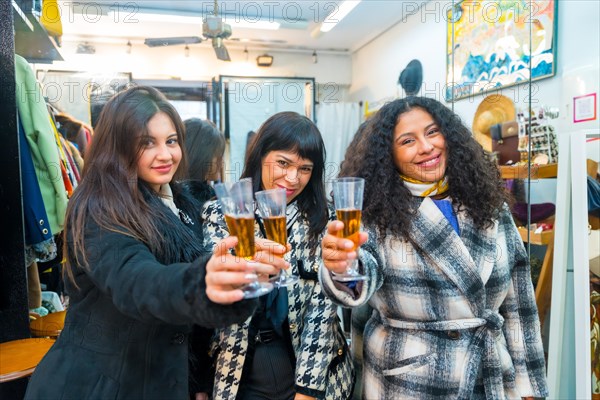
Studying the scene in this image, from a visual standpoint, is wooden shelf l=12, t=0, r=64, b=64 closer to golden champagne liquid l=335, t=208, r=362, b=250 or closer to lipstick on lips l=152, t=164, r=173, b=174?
lipstick on lips l=152, t=164, r=173, b=174

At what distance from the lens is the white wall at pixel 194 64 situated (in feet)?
18.8

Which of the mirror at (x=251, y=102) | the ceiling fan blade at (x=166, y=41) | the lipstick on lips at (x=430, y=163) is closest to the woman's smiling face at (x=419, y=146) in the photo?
the lipstick on lips at (x=430, y=163)

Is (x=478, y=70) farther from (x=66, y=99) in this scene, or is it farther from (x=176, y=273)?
(x=66, y=99)

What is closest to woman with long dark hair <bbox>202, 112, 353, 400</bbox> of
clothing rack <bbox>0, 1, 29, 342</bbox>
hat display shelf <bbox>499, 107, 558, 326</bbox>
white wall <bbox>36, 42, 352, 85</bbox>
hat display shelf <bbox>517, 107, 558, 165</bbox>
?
clothing rack <bbox>0, 1, 29, 342</bbox>

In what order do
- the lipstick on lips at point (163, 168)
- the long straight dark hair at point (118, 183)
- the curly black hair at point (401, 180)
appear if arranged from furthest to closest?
the curly black hair at point (401, 180) → the lipstick on lips at point (163, 168) → the long straight dark hair at point (118, 183)

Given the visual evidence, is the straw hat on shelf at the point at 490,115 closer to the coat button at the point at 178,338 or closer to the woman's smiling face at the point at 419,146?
the woman's smiling face at the point at 419,146

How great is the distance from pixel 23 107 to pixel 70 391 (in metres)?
1.35

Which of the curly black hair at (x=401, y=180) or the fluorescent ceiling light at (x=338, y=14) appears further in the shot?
the fluorescent ceiling light at (x=338, y=14)

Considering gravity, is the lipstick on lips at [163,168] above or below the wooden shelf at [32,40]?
below

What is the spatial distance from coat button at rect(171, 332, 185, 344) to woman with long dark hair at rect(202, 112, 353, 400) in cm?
15

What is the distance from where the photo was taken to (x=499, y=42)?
341 cm

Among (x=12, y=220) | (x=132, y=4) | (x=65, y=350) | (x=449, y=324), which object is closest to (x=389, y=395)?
(x=449, y=324)

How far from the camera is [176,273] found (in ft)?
2.46

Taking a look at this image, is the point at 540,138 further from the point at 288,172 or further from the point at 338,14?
the point at 338,14
